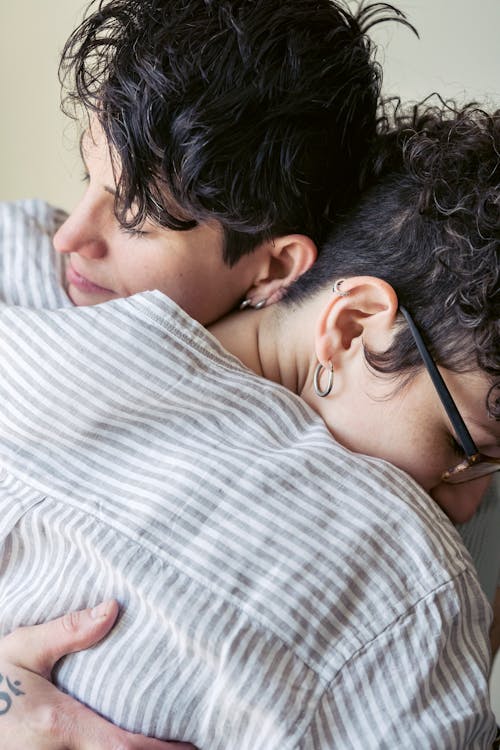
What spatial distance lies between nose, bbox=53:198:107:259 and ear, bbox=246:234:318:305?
0.60 feet

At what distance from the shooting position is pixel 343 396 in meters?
0.88

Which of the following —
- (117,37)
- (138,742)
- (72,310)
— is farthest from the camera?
(117,37)

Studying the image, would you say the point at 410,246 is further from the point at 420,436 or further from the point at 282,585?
the point at 282,585

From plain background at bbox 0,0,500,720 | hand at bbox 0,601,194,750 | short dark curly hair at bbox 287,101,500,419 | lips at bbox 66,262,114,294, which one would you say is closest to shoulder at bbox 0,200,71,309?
lips at bbox 66,262,114,294

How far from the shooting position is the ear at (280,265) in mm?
932

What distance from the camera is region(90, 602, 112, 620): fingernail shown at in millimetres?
712

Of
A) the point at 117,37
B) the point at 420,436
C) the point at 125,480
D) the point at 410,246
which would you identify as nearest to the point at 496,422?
the point at 420,436

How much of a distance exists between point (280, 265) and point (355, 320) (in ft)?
0.46

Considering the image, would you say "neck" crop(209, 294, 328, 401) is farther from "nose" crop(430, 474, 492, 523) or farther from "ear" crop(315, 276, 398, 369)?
"nose" crop(430, 474, 492, 523)

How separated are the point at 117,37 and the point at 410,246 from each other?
40cm

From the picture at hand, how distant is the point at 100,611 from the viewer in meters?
0.72

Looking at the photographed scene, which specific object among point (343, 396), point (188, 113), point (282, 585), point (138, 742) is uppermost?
point (188, 113)

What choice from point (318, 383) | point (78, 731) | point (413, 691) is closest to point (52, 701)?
point (78, 731)

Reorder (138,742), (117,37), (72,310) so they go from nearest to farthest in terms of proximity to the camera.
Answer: (138,742), (72,310), (117,37)
